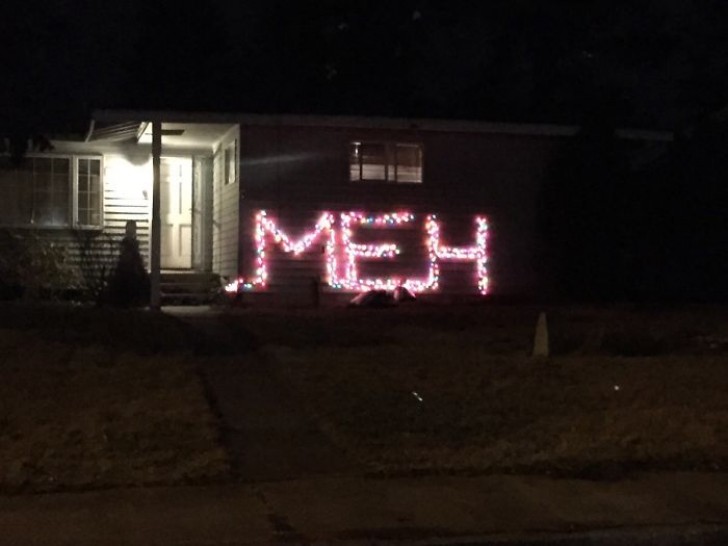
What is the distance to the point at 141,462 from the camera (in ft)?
28.9

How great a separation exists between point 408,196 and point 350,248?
1.37 metres

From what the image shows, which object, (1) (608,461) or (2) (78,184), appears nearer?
(1) (608,461)

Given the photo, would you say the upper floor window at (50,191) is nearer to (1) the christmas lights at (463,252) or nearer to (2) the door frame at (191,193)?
(2) the door frame at (191,193)

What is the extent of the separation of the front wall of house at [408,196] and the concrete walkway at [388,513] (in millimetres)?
11651

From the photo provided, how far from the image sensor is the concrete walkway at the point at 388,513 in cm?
728

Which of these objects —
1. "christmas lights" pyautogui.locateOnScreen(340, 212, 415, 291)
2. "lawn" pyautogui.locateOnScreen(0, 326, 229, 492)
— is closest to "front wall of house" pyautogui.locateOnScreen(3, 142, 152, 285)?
"christmas lights" pyautogui.locateOnScreen(340, 212, 415, 291)

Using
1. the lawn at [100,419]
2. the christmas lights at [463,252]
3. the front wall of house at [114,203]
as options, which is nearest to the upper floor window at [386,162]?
the christmas lights at [463,252]

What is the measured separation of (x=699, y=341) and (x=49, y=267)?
11.1m

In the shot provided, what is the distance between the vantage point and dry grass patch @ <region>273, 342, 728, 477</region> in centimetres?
914

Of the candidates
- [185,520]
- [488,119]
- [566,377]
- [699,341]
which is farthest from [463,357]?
[488,119]

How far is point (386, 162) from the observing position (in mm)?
20672

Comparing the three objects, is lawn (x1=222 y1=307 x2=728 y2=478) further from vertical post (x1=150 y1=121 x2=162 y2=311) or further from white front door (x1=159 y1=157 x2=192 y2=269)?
white front door (x1=159 y1=157 x2=192 y2=269)

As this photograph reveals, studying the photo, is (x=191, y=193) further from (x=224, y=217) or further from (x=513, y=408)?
(x=513, y=408)

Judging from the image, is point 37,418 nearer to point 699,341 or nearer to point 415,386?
point 415,386
